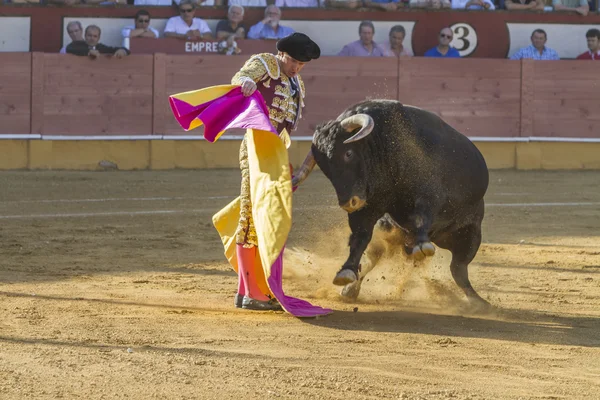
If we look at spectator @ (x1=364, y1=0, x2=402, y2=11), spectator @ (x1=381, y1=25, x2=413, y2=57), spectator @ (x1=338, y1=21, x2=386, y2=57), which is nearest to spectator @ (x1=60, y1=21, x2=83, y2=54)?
spectator @ (x1=338, y1=21, x2=386, y2=57)

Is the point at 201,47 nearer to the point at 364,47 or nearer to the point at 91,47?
the point at 91,47

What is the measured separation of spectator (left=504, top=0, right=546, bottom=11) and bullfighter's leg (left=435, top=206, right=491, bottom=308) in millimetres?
6660

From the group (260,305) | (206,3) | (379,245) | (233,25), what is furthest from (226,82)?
(260,305)

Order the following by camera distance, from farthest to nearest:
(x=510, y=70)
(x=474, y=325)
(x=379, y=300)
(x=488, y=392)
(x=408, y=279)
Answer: (x=510, y=70), (x=408, y=279), (x=379, y=300), (x=474, y=325), (x=488, y=392)

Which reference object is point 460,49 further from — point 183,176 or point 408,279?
point 408,279

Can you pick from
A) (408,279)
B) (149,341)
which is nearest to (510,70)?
(408,279)

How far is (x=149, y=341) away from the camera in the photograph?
12.2 feet

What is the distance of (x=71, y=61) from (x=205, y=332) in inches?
253

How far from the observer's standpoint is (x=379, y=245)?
504 centimetres

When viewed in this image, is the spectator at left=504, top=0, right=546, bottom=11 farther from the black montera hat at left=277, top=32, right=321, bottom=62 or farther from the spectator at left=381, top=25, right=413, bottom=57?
the black montera hat at left=277, top=32, right=321, bottom=62

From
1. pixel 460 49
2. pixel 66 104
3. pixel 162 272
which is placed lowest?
pixel 162 272

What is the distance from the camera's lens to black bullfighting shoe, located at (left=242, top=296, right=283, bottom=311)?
448 cm

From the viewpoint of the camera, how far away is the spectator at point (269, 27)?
1004cm

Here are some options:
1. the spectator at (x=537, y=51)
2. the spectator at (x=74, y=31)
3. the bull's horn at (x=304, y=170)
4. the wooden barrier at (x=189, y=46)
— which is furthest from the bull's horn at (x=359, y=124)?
the spectator at (x=537, y=51)
